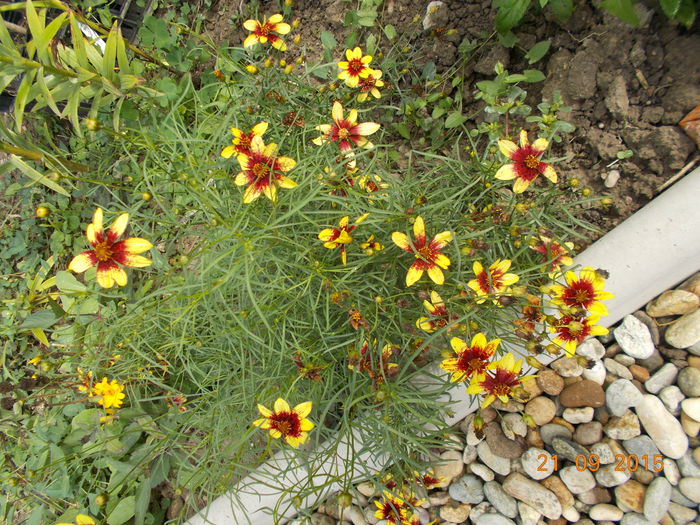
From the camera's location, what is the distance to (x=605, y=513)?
3.91ft

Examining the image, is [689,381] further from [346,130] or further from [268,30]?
[268,30]

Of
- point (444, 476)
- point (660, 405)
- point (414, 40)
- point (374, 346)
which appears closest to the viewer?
point (374, 346)

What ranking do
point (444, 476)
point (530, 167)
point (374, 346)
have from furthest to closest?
point (444, 476) < point (374, 346) < point (530, 167)

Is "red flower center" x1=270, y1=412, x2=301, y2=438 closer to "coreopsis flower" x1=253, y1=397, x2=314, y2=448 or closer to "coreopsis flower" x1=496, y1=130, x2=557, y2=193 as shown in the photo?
"coreopsis flower" x1=253, y1=397, x2=314, y2=448

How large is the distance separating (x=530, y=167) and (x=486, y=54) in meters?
0.68

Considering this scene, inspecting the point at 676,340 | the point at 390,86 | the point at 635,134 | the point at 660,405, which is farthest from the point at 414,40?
the point at 660,405

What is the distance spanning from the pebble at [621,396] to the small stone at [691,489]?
0.72ft

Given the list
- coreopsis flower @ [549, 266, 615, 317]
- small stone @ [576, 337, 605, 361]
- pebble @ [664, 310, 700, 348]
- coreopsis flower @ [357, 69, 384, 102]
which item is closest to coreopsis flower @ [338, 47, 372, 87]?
coreopsis flower @ [357, 69, 384, 102]

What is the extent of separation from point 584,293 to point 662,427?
59 cm

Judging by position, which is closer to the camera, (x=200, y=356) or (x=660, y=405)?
(x=660, y=405)

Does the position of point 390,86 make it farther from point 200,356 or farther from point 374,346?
point 200,356

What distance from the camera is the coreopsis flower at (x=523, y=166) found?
2.97 ft

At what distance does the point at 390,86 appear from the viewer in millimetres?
1413

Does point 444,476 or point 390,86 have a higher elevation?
point 390,86
